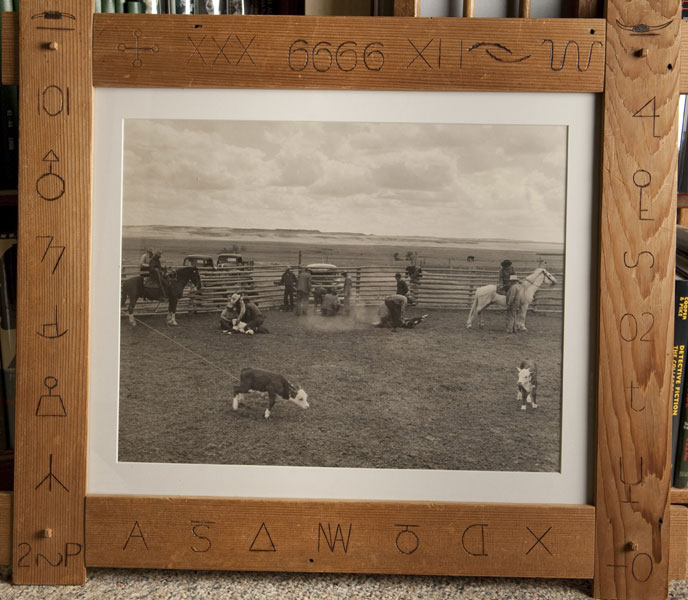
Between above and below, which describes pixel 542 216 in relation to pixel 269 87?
below

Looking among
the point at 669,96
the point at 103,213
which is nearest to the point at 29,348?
the point at 103,213

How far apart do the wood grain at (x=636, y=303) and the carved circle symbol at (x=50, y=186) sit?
2.61 ft

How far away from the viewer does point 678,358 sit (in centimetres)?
80

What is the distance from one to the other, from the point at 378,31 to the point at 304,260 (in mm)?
351

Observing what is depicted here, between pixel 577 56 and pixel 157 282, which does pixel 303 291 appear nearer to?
pixel 157 282

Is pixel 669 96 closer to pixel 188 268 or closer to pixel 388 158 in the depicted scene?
pixel 388 158

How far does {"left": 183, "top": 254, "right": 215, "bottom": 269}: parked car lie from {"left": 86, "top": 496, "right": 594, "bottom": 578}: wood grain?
35 cm

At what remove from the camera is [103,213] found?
78cm

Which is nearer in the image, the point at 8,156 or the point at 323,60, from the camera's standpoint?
the point at 323,60

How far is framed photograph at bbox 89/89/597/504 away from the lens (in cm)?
77

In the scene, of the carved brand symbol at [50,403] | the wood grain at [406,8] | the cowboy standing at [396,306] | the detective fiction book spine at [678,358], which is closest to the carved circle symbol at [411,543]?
the cowboy standing at [396,306]

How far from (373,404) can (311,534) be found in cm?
21

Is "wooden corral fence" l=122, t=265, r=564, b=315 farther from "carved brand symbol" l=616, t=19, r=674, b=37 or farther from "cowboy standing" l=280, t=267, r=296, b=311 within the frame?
"carved brand symbol" l=616, t=19, r=674, b=37

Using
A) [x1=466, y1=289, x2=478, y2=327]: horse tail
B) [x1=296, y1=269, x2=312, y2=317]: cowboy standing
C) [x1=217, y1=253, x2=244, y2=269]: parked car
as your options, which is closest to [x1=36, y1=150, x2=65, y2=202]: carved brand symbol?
[x1=217, y1=253, x2=244, y2=269]: parked car
